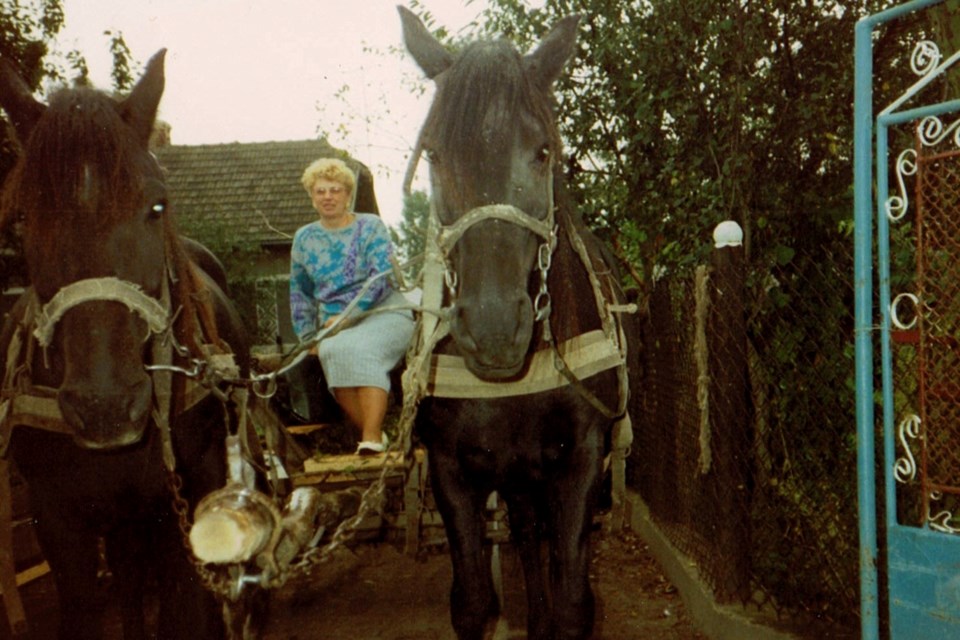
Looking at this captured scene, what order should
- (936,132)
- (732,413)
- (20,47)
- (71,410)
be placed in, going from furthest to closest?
(20,47)
(732,413)
(936,132)
(71,410)

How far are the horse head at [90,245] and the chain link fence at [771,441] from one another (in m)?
2.76

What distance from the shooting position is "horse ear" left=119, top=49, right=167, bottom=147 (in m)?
2.68

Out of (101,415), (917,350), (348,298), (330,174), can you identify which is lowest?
(101,415)

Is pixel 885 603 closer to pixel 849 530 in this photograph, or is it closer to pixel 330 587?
pixel 849 530

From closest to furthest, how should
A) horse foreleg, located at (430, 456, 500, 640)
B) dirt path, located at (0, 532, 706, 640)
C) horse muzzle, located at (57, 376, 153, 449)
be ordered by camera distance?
horse muzzle, located at (57, 376, 153, 449), horse foreleg, located at (430, 456, 500, 640), dirt path, located at (0, 532, 706, 640)

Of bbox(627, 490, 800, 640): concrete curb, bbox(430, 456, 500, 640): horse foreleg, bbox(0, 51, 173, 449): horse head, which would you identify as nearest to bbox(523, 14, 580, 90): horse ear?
bbox(0, 51, 173, 449): horse head

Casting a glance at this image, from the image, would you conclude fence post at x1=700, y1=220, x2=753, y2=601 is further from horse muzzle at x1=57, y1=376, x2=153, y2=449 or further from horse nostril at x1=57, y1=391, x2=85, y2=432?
horse nostril at x1=57, y1=391, x2=85, y2=432

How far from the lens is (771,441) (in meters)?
5.12

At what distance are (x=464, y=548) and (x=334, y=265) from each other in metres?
1.83

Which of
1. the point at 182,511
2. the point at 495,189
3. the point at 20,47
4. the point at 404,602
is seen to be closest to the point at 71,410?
the point at 182,511

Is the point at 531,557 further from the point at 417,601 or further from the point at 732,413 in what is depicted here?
the point at 417,601

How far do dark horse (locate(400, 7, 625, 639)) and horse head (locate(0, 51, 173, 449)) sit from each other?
912 mm

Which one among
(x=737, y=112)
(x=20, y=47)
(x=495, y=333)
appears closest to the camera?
(x=495, y=333)

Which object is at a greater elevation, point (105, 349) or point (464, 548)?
point (105, 349)
